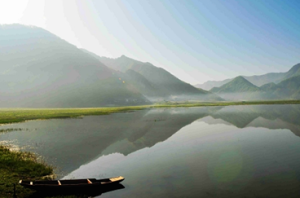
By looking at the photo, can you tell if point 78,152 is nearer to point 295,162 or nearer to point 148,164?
point 148,164

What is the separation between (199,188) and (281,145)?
30.6 m

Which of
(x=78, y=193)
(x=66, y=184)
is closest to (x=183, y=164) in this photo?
(x=78, y=193)

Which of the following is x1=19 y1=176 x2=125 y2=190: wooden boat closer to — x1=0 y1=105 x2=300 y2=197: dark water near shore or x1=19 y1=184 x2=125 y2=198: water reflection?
x1=19 y1=184 x2=125 y2=198: water reflection

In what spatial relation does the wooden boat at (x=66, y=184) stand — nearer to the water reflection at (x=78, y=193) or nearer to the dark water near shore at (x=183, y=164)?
the water reflection at (x=78, y=193)

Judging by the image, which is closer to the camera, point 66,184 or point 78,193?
point 66,184

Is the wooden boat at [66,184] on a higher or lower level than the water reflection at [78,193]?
higher

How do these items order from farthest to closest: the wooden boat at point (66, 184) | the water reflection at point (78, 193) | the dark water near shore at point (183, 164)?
1. the dark water near shore at point (183, 164)
2. the water reflection at point (78, 193)
3. the wooden boat at point (66, 184)

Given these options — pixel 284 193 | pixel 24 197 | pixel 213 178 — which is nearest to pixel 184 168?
pixel 213 178

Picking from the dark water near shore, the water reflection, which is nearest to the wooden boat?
the water reflection

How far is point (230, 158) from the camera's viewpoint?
111 feet

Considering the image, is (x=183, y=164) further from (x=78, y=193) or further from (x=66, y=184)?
(x=66, y=184)

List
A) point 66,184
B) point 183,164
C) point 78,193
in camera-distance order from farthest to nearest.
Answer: point 183,164
point 78,193
point 66,184

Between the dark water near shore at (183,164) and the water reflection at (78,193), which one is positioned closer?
the water reflection at (78,193)

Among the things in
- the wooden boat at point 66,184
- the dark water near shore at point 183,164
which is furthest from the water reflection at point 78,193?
the dark water near shore at point 183,164
